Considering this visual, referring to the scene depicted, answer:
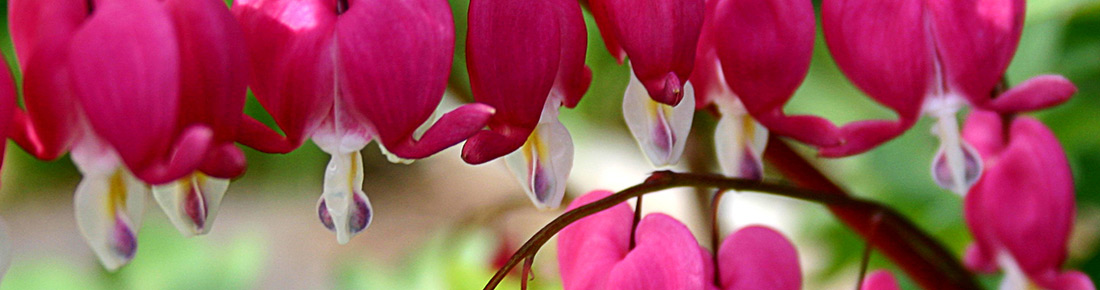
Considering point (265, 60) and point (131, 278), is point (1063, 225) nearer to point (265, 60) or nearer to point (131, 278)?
point (265, 60)

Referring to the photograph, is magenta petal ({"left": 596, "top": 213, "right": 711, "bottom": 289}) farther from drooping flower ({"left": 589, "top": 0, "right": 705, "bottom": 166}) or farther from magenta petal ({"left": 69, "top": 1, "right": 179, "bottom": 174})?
magenta petal ({"left": 69, "top": 1, "right": 179, "bottom": 174})

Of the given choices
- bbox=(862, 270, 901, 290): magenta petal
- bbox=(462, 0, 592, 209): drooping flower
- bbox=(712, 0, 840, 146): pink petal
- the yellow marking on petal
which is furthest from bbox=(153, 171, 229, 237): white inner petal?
bbox=(862, 270, 901, 290): magenta petal

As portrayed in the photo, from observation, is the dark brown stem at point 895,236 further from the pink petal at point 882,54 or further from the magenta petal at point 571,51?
the magenta petal at point 571,51

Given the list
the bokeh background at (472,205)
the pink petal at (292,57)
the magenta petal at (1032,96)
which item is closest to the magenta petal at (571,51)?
the pink petal at (292,57)

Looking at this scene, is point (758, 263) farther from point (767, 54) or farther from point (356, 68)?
point (356, 68)

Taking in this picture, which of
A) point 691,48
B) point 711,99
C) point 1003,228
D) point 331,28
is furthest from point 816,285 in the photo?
point 331,28

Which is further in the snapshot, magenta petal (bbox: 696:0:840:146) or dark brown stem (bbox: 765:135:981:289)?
dark brown stem (bbox: 765:135:981:289)
